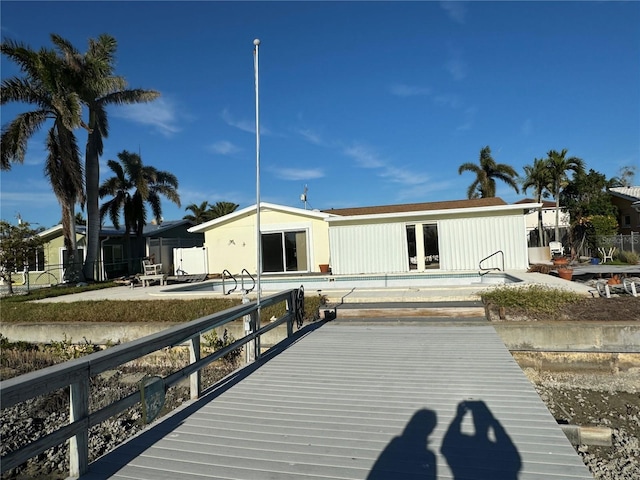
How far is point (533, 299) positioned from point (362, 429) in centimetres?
646

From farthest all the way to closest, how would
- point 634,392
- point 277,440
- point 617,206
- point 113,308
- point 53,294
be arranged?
point 617,206 < point 53,294 < point 113,308 < point 634,392 < point 277,440

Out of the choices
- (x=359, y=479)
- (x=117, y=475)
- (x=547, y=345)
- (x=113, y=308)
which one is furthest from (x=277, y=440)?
(x=113, y=308)

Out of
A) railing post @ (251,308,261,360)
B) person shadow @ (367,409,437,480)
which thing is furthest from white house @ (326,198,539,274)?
person shadow @ (367,409,437,480)

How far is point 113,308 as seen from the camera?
36.5 ft

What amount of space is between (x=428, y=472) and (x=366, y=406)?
47.3 inches

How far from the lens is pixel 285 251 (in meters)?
19.9

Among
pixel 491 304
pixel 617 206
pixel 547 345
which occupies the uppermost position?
pixel 617 206

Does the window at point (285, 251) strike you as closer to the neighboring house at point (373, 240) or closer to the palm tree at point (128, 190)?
the neighboring house at point (373, 240)

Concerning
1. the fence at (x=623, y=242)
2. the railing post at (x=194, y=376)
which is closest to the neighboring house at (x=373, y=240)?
the fence at (x=623, y=242)

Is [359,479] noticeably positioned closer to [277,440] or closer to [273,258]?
[277,440]

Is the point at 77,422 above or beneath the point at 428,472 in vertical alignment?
above

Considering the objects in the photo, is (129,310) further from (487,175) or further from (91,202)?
(487,175)

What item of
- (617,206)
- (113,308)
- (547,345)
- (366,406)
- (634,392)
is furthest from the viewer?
(617,206)

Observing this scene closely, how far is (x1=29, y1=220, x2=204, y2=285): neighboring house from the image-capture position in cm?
2406
